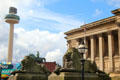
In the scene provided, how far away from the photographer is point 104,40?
6906 cm

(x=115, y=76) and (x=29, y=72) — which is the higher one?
(x=29, y=72)

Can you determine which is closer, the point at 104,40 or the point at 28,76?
the point at 28,76

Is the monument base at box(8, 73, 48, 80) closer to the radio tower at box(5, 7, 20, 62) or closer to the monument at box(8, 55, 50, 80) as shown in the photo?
the monument at box(8, 55, 50, 80)

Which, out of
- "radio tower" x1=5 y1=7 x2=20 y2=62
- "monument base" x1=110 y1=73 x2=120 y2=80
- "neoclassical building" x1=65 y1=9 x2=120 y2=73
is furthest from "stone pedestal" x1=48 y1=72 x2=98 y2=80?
"radio tower" x1=5 y1=7 x2=20 y2=62

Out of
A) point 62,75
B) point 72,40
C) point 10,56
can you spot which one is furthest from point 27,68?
point 10,56

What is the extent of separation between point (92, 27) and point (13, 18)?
84.8m

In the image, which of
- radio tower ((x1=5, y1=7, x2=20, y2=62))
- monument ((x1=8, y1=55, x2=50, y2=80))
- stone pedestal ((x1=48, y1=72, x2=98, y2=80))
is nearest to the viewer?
stone pedestal ((x1=48, y1=72, x2=98, y2=80))

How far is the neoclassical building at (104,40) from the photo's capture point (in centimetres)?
6105

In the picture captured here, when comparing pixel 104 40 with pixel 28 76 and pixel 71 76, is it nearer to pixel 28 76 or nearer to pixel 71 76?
pixel 28 76

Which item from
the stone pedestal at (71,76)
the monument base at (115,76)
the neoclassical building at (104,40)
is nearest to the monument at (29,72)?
the stone pedestal at (71,76)

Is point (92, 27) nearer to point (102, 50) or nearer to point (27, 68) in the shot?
point (102, 50)

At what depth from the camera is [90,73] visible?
1741 cm

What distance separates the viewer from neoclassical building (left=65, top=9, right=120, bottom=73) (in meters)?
61.1

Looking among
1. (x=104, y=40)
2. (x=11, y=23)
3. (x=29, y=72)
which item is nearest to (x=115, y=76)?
(x=104, y=40)
